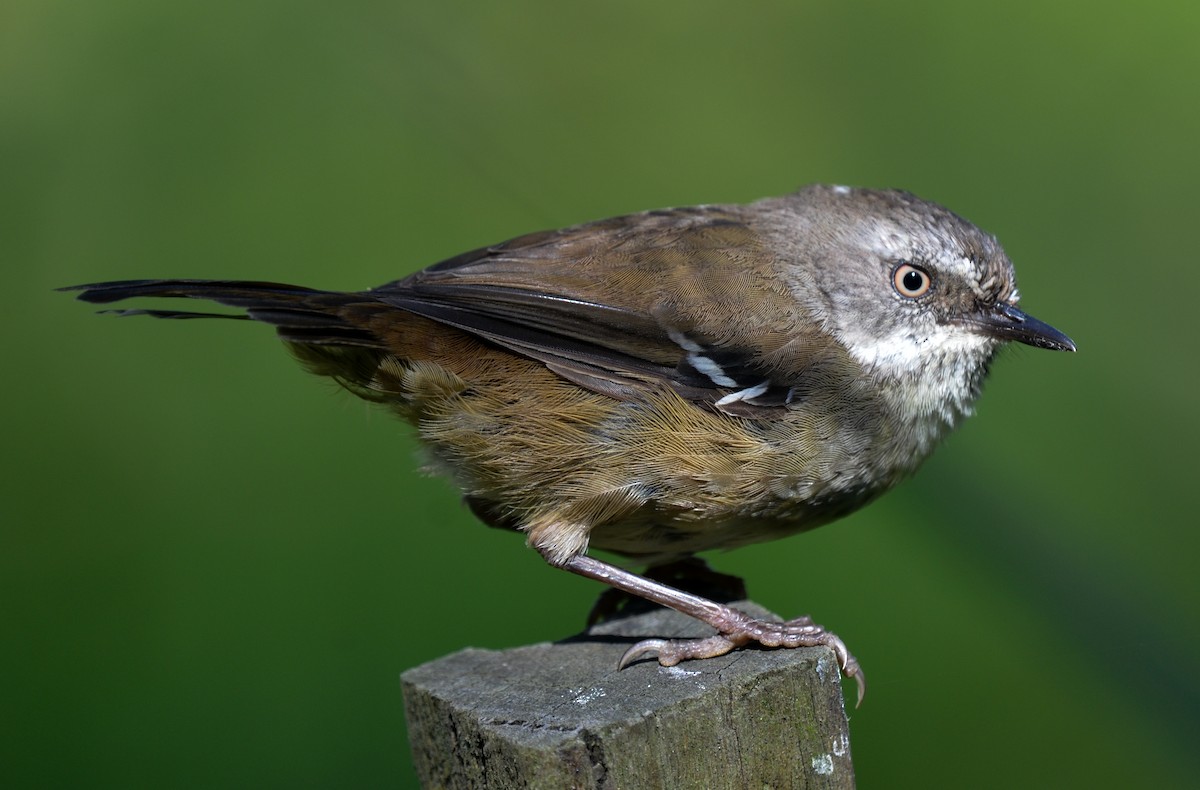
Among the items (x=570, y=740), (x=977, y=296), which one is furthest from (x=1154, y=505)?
(x=570, y=740)

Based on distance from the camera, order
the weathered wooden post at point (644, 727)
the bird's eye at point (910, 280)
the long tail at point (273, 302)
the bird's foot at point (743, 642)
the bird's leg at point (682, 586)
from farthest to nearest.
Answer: the bird's eye at point (910, 280)
the bird's leg at point (682, 586)
the long tail at point (273, 302)
the bird's foot at point (743, 642)
the weathered wooden post at point (644, 727)

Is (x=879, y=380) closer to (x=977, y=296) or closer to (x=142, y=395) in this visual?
(x=977, y=296)

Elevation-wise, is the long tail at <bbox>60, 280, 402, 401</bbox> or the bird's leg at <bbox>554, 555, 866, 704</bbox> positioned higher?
the long tail at <bbox>60, 280, 402, 401</bbox>

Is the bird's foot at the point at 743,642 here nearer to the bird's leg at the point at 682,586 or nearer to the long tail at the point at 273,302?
the bird's leg at the point at 682,586

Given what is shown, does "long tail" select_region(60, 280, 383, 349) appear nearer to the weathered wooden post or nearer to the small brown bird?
the small brown bird

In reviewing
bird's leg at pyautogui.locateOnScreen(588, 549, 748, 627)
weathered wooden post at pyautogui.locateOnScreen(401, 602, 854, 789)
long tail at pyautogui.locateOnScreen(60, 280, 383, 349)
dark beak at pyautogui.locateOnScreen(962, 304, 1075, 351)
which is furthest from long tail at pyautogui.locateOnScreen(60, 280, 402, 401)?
dark beak at pyautogui.locateOnScreen(962, 304, 1075, 351)

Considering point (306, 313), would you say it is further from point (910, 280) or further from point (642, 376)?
point (910, 280)

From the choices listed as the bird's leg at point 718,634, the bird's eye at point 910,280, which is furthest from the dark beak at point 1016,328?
the bird's leg at point 718,634
